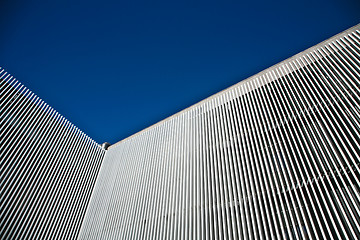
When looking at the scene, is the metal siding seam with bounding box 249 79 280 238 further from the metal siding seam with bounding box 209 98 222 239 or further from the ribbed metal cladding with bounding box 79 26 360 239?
the metal siding seam with bounding box 209 98 222 239

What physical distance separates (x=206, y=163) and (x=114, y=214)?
5376 millimetres

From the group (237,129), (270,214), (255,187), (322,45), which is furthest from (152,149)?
(322,45)

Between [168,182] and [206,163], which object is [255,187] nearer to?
[206,163]

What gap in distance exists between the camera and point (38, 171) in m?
11.2

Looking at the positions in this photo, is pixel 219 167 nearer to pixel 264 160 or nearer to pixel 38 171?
pixel 264 160

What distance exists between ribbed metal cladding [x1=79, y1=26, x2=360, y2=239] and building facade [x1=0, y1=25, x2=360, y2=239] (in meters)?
0.04

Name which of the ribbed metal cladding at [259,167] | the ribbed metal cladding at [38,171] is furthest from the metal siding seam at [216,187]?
the ribbed metal cladding at [38,171]

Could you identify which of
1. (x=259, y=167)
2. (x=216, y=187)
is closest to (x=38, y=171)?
(x=216, y=187)

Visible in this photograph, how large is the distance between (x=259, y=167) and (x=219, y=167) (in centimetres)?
162

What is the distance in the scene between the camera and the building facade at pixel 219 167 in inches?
246

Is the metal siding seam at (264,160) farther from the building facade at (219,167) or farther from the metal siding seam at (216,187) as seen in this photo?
the metal siding seam at (216,187)

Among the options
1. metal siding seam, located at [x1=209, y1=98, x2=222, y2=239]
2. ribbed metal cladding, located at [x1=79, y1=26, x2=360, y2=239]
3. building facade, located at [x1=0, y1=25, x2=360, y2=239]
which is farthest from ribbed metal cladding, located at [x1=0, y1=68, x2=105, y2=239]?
metal siding seam, located at [x1=209, y1=98, x2=222, y2=239]

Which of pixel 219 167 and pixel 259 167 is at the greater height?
pixel 219 167

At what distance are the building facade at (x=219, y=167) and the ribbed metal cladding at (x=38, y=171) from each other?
5cm
